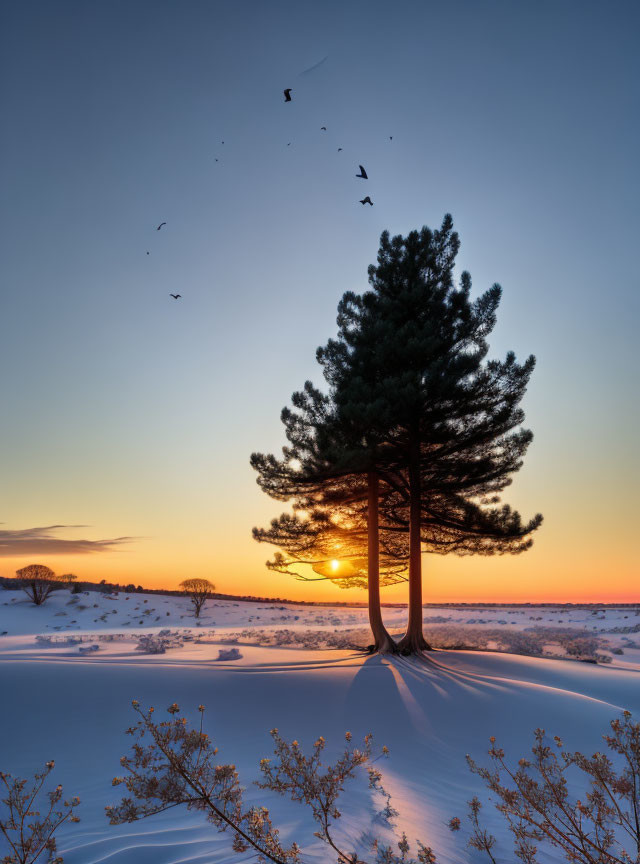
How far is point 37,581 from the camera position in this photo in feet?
95.8

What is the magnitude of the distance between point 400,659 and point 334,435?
6.21 meters

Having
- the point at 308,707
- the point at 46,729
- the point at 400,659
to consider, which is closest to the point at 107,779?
the point at 46,729

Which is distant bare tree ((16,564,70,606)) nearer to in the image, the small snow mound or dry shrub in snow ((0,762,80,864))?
the small snow mound

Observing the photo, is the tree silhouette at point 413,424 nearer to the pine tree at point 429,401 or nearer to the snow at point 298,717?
the pine tree at point 429,401

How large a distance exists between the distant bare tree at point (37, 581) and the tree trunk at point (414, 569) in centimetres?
2500

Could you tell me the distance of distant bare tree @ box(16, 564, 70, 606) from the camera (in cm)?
2828

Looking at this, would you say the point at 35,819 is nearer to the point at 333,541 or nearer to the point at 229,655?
the point at 229,655

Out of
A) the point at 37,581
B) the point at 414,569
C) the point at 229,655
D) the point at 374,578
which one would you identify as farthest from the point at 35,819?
the point at 37,581

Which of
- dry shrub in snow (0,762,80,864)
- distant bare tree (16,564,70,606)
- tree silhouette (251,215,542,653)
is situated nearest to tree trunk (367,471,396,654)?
tree silhouette (251,215,542,653)

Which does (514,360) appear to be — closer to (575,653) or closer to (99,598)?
(575,653)

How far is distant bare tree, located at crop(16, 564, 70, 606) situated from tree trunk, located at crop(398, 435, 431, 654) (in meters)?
25.0

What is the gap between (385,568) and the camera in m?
16.8

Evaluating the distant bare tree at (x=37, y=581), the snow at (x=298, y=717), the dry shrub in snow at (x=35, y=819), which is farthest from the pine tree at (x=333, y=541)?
the distant bare tree at (x=37, y=581)

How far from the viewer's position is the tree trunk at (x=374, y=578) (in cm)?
1310
